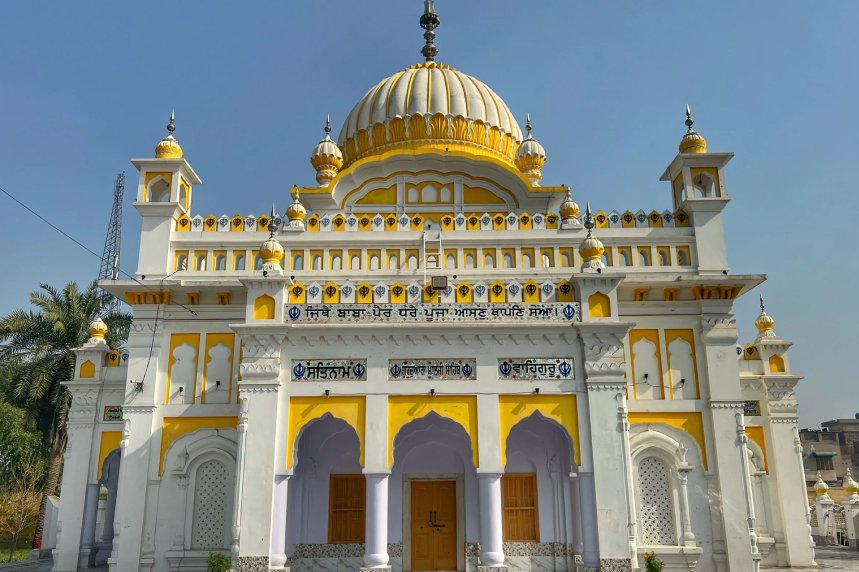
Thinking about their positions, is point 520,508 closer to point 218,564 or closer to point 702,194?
point 218,564

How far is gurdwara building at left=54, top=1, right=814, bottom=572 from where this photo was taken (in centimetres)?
1378

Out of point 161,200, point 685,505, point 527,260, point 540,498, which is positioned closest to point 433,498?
point 540,498

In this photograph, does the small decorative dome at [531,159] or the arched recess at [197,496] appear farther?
the small decorative dome at [531,159]

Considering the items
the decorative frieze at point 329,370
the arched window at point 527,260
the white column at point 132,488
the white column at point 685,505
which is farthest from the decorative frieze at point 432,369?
the white column at point 132,488

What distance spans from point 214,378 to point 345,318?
391 cm

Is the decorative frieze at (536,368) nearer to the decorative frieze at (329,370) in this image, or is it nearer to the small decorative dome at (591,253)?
the small decorative dome at (591,253)

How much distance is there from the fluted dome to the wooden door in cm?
911

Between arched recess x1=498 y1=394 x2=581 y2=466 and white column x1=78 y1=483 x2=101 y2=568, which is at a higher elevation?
arched recess x1=498 y1=394 x2=581 y2=466

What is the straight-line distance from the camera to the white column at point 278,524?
1323 cm

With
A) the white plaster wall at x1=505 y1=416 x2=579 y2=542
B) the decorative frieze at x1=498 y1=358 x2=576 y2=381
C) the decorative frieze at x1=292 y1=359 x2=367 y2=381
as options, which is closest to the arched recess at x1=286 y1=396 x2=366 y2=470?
the decorative frieze at x1=292 y1=359 x2=367 y2=381

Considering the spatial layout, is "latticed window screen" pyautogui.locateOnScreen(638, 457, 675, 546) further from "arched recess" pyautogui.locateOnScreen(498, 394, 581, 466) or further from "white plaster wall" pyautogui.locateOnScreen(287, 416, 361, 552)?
"white plaster wall" pyautogui.locateOnScreen(287, 416, 361, 552)

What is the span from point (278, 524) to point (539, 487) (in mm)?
5880

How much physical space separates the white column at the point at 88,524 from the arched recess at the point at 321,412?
6.48 meters

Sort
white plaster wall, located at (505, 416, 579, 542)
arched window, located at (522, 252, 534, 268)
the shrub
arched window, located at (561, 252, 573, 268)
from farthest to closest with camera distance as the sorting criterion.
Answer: arched window, located at (522, 252, 534, 268), arched window, located at (561, 252, 573, 268), white plaster wall, located at (505, 416, 579, 542), the shrub
